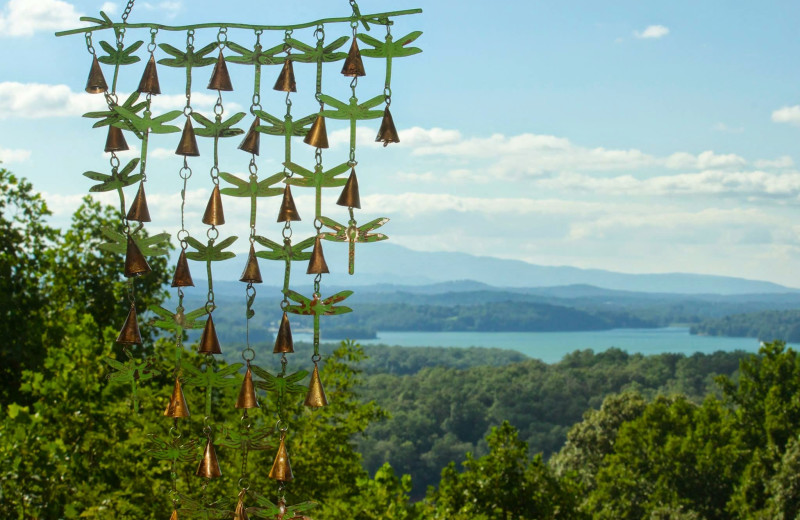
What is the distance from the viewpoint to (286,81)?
3.31m

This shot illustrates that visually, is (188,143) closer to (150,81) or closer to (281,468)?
(150,81)

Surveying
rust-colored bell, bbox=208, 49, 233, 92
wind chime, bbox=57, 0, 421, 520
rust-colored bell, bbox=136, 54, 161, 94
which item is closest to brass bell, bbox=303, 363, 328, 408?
wind chime, bbox=57, 0, 421, 520

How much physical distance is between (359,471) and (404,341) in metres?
71.1

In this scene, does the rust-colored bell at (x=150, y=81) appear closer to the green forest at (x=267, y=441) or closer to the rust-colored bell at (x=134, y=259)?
the rust-colored bell at (x=134, y=259)

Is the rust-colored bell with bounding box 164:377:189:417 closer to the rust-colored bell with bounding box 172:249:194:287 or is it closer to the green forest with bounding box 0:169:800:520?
the green forest with bounding box 0:169:800:520

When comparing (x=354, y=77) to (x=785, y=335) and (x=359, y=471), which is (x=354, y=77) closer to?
(x=359, y=471)

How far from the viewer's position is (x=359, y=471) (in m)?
8.48

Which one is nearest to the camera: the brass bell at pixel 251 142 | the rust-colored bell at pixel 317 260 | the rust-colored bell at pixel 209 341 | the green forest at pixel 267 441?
the rust-colored bell at pixel 317 260

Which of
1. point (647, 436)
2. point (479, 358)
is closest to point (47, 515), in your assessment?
point (647, 436)

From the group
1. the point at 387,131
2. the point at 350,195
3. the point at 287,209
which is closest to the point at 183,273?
the point at 287,209

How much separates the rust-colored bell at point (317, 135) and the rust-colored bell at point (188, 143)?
1.71 ft

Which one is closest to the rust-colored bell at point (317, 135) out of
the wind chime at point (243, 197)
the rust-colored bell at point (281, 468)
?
the wind chime at point (243, 197)

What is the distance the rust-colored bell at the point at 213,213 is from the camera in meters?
3.28

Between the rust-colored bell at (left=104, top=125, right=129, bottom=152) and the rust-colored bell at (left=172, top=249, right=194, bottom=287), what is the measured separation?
1.75ft
